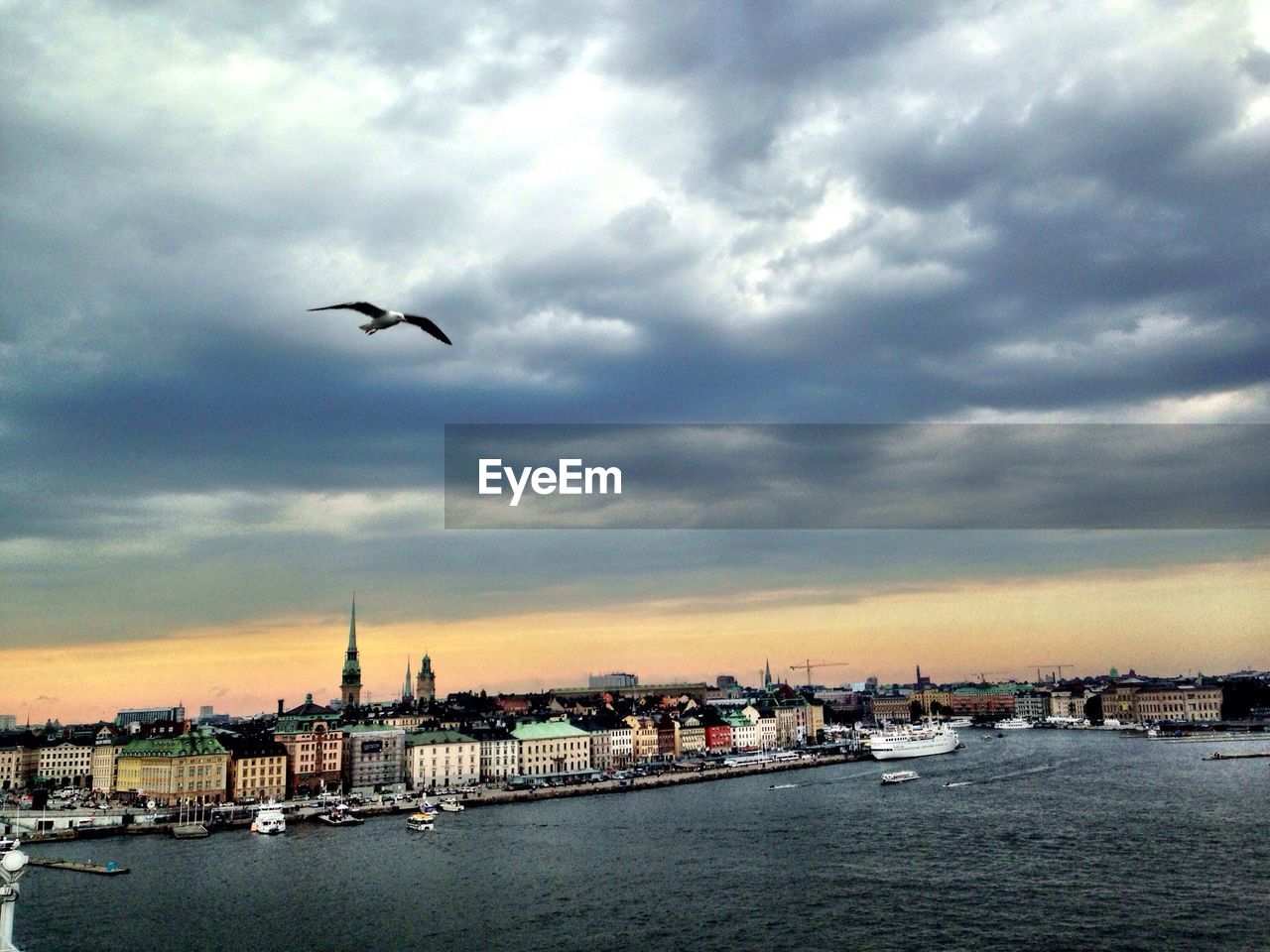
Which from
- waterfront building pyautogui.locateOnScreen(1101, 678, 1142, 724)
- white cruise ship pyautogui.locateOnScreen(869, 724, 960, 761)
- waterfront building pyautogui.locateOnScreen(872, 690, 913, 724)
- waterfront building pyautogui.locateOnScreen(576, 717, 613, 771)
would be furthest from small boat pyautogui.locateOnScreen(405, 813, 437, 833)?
waterfront building pyautogui.locateOnScreen(872, 690, 913, 724)

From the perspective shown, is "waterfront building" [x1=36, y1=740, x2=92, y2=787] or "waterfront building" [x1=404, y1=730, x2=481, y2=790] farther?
"waterfront building" [x1=36, y1=740, x2=92, y2=787]

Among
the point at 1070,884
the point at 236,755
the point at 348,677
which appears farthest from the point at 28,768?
the point at 1070,884

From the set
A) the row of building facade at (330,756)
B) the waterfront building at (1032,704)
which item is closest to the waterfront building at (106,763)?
the row of building facade at (330,756)

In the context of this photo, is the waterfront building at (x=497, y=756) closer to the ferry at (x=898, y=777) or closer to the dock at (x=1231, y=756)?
the ferry at (x=898, y=777)

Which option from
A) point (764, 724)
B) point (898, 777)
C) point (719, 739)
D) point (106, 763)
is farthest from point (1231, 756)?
point (106, 763)

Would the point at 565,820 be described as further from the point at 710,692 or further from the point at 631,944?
the point at 710,692

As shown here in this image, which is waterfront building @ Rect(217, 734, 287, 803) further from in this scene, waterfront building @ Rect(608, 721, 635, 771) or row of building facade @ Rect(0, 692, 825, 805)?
waterfront building @ Rect(608, 721, 635, 771)
